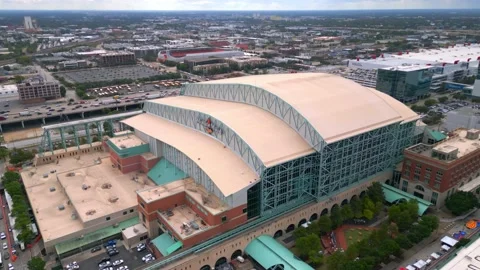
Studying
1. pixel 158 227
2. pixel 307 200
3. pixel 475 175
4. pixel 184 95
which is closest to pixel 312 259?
pixel 307 200

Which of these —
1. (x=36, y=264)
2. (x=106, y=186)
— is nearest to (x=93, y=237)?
(x=36, y=264)

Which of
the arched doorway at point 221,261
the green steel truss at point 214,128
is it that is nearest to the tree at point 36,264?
the arched doorway at point 221,261

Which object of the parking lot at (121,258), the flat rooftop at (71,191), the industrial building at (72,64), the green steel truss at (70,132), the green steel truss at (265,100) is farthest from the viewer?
the industrial building at (72,64)

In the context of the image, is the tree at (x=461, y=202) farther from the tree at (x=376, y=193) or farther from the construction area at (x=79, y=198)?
the construction area at (x=79, y=198)

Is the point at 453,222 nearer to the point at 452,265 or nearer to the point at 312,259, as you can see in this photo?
the point at 452,265

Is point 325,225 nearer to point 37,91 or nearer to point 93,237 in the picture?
point 93,237

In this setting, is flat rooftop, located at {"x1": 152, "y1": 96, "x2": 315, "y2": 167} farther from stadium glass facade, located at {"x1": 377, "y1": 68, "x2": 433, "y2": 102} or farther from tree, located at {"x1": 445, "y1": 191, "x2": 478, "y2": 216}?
stadium glass facade, located at {"x1": 377, "y1": 68, "x2": 433, "y2": 102}
